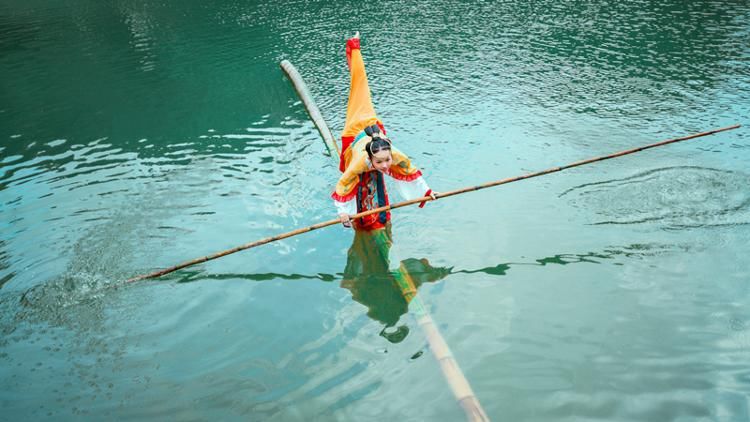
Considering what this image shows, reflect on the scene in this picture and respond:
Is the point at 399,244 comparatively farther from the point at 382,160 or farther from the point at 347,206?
the point at 382,160

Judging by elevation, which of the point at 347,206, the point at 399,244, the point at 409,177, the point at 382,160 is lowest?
the point at 399,244

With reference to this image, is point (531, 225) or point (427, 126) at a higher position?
point (427, 126)

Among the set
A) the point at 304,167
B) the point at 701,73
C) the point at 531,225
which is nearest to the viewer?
the point at 531,225

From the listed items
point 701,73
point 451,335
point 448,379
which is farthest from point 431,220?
point 701,73

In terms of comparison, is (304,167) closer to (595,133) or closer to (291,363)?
(291,363)

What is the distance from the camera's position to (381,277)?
650 centimetres

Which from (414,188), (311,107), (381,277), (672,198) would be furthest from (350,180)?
(311,107)

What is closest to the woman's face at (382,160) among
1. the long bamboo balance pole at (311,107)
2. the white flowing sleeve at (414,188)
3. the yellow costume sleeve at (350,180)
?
A: the yellow costume sleeve at (350,180)

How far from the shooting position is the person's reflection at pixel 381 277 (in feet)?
19.4

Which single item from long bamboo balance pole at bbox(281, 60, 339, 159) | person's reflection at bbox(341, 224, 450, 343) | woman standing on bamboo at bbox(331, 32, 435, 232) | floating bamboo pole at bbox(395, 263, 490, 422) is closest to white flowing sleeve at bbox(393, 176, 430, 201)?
woman standing on bamboo at bbox(331, 32, 435, 232)

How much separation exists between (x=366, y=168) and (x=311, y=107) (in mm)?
5278

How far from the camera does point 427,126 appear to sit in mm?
10125

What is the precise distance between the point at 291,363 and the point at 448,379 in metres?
1.67

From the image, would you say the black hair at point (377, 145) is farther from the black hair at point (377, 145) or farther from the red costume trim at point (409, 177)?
the red costume trim at point (409, 177)
